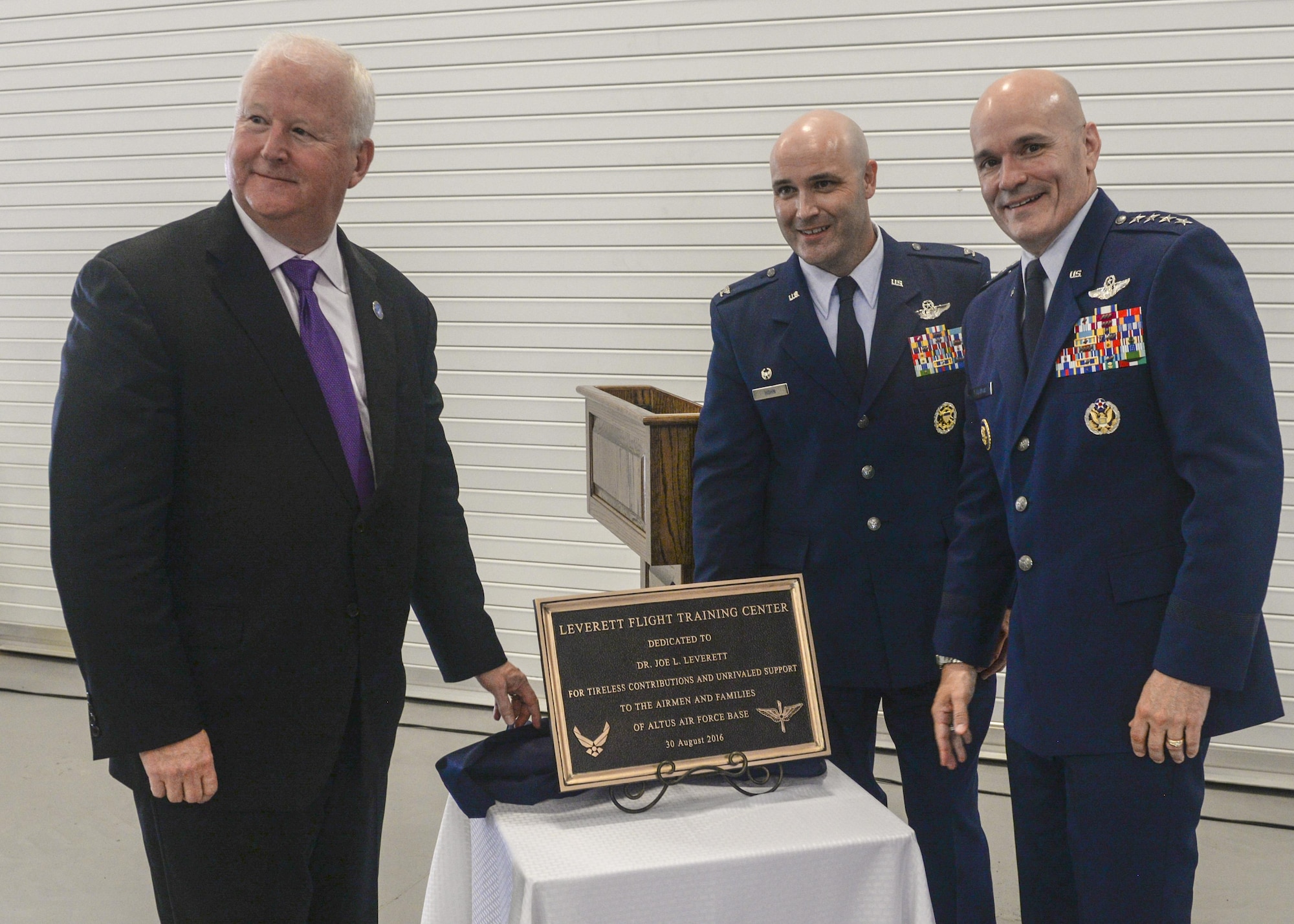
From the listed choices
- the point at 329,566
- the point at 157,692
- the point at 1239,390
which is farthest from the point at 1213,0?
the point at 157,692

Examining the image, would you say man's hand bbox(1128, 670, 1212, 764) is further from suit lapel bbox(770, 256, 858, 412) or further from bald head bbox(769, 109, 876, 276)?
bald head bbox(769, 109, 876, 276)

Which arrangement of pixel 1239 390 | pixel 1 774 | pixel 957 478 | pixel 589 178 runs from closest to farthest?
pixel 1239 390 < pixel 957 478 < pixel 1 774 < pixel 589 178

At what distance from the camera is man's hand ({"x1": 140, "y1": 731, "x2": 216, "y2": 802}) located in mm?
1643

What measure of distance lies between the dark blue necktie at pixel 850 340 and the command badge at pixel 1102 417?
594 mm

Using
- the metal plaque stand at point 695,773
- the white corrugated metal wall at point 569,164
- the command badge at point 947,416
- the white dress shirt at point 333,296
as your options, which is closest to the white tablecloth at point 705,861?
the metal plaque stand at point 695,773

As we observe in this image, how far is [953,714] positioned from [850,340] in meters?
0.77

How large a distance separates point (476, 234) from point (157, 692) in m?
3.25

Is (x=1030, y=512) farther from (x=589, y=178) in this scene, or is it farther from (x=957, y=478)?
(x=589, y=178)

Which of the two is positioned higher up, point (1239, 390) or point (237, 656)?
point (1239, 390)

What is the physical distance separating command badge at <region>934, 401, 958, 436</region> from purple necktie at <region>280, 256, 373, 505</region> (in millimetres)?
1126

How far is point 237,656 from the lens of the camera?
1.72m

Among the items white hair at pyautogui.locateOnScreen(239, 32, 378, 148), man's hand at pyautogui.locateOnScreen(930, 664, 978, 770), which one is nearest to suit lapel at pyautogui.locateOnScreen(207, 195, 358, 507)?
white hair at pyautogui.locateOnScreen(239, 32, 378, 148)

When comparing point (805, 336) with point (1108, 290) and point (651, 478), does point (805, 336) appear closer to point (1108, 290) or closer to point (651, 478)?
point (651, 478)

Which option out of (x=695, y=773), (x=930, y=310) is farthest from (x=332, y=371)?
(x=930, y=310)
